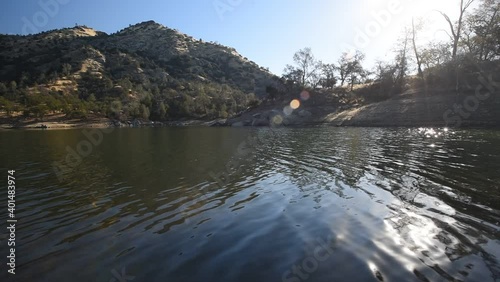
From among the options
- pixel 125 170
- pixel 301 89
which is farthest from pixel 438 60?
pixel 125 170

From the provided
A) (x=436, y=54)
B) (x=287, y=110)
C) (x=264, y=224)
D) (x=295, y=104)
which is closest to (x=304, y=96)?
(x=295, y=104)

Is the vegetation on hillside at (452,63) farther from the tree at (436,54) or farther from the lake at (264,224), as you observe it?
the lake at (264,224)

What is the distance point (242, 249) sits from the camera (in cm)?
855

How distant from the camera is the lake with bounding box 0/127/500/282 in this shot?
24.4 ft

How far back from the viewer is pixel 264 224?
10.6 meters

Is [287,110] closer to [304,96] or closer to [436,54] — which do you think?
[304,96]

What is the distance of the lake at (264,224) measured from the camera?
7438 millimetres

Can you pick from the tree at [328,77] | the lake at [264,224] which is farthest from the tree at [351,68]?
the lake at [264,224]

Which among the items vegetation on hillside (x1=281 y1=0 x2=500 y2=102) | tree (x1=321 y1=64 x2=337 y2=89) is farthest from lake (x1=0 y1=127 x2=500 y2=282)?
tree (x1=321 y1=64 x2=337 y2=89)

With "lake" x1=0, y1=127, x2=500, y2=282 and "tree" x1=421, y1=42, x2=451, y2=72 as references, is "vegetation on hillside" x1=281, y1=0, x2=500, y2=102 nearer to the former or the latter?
"tree" x1=421, y1=42, x2=451, y2=72

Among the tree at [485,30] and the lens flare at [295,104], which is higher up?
the tree at [485,30]

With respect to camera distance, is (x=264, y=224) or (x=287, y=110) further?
(x=287, y=110)

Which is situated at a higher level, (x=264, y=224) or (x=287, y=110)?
(x=287, y=110)

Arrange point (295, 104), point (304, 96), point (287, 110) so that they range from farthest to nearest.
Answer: point (304, 96)
point (295, 104)
point (287, 110)
